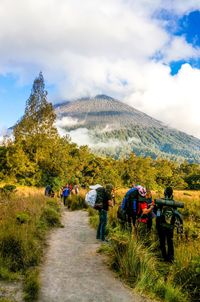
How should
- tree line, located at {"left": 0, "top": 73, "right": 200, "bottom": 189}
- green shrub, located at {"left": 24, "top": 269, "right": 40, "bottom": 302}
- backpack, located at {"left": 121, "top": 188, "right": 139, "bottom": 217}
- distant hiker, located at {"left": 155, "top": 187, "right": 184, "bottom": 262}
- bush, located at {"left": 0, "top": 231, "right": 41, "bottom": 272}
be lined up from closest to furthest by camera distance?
green shrub, located at {"left": 24, "top": 269, "right": 40, "bottom": 302}, bush, located at {"left": 0, "top": 231, "right": 41, "bottom": 272}, distant hiker, located at {"left": 155, "top": 187, "right": 184, "bottom": 262}, backpack, located at {"left": 121, "top": 188, "right": 139, "bottom": 217}, tree line, located at {"left": 0, "top": 73, "right": 200, "bottom": 189}

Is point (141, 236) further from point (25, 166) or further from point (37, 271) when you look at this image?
point (25, 166)

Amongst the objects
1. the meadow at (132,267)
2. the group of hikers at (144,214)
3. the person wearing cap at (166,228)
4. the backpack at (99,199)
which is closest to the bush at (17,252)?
the meadow at (132,267)

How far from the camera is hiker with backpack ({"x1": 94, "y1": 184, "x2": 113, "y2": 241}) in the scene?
10273mm

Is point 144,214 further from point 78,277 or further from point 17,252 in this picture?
point 17,252

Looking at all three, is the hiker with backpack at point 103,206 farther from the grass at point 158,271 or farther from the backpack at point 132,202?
the grass at point 158,271

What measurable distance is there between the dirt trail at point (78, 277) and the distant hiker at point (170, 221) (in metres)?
1.53

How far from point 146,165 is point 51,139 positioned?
1158 inches

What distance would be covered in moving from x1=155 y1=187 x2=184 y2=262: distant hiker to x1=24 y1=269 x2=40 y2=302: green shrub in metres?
3.06

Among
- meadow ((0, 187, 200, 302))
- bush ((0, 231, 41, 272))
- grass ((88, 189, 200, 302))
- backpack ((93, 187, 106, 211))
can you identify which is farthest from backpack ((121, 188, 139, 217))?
bush ((0, 231, 41, 272))

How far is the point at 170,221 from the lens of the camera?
295 inches

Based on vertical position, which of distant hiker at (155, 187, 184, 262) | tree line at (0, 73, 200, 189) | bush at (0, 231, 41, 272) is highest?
tree line at (0, 73, 200, 189)

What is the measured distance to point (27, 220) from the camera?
9.48 metres

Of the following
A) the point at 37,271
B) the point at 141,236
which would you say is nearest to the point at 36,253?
the point at 37,271

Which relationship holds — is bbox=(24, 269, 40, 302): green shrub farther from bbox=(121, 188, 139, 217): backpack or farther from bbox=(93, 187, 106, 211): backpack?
bbox=(93, 187, 106, 211): backpack
